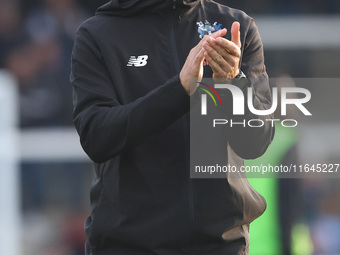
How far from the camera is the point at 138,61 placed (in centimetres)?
211

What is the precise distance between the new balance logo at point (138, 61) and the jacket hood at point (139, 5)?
15 cm

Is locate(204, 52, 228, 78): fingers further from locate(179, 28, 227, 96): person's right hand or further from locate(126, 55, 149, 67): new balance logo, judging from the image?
locate(126, 55, 149, 67): new balance logo

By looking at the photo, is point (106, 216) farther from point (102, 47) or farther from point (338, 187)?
point (338, 187)

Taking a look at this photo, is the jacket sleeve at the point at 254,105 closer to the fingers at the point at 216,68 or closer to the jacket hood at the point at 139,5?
the fingers at the point at 216,68

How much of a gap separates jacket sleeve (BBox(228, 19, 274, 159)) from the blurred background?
7.91ft

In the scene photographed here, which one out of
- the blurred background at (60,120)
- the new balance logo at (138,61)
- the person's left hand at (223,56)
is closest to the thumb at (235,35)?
the person's left hand at (223,56)

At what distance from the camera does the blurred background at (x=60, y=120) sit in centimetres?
511

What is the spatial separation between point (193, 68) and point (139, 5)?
0.35m

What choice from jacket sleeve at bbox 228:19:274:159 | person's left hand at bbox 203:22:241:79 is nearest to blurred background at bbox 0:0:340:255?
jacket sleeve at bbox 228:19:274:159

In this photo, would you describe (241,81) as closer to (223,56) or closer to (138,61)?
(223,56)

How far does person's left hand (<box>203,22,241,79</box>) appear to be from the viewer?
1.92 meters

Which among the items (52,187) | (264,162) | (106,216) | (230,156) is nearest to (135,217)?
(106,216)

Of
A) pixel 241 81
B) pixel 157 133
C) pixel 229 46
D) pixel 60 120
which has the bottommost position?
pixel 60 120

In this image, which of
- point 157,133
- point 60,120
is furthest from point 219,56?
point 60,120
